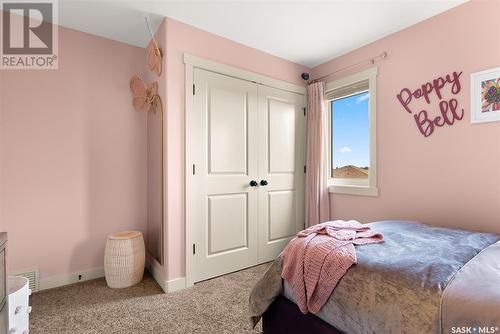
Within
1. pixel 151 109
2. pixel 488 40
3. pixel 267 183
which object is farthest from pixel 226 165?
pixel 488 40

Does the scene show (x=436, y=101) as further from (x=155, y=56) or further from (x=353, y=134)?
(x=155, y=56)

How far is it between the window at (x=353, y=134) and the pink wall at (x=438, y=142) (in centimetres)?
8

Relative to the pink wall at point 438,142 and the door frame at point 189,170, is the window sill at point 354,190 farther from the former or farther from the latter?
the door frame at point 189,170

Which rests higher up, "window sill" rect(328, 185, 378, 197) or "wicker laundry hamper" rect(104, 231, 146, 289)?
"window sill" rect(328, 185, 378, 197)

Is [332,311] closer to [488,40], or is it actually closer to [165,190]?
[165,190]

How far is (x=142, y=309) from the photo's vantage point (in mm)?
1867

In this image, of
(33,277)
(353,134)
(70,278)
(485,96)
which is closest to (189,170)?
(70,278)

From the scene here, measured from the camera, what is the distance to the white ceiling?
202 centimetres

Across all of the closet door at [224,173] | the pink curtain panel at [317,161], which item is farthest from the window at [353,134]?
the closet door at [224,173]

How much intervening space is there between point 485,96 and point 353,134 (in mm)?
1183

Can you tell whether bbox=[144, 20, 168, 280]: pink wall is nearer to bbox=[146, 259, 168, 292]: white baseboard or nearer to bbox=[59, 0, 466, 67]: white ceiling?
bbox=[146, 259, 168, 292]: white baseboard

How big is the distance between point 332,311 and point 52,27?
10.2ft

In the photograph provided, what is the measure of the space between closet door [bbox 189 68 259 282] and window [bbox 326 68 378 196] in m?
1.03

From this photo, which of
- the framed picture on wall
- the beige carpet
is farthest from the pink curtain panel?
the framed picture on wall
